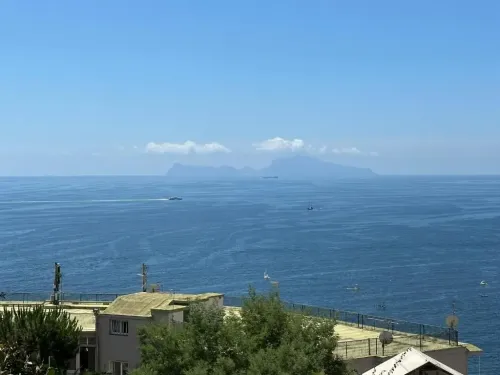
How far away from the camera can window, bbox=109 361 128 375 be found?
35531 millimetres

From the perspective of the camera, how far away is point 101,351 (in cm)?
3622

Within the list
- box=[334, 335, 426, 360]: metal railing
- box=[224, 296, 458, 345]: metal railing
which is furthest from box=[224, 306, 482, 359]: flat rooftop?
box=[224, 296, 458, 345]: metal railing

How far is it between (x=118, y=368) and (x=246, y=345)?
1212cm

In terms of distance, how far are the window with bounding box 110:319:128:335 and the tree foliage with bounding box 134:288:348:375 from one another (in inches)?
306

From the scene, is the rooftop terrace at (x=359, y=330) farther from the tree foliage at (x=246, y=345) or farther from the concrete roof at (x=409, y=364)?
the concrete roof at (x=409, y=364)

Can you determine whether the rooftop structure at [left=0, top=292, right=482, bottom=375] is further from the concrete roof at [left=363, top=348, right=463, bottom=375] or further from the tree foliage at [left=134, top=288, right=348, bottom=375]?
the concrete roof at [left=363, top=348, right=463, bottom=375]

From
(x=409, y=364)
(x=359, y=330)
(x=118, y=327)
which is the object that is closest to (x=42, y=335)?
(x=118, y=327)

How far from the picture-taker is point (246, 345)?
1021 inches

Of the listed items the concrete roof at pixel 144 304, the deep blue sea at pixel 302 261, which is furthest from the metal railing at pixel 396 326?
the deep blue sea at pixel 302 261

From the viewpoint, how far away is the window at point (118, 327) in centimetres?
3562

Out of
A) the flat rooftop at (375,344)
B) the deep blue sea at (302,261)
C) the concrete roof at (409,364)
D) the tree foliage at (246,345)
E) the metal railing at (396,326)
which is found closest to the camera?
the concrete roof at (409,364)

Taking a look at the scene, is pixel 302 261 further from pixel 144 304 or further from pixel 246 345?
pixel 246 345

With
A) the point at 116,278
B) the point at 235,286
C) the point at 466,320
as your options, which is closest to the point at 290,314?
the point at 466,320

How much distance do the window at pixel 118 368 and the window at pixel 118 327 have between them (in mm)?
1437
